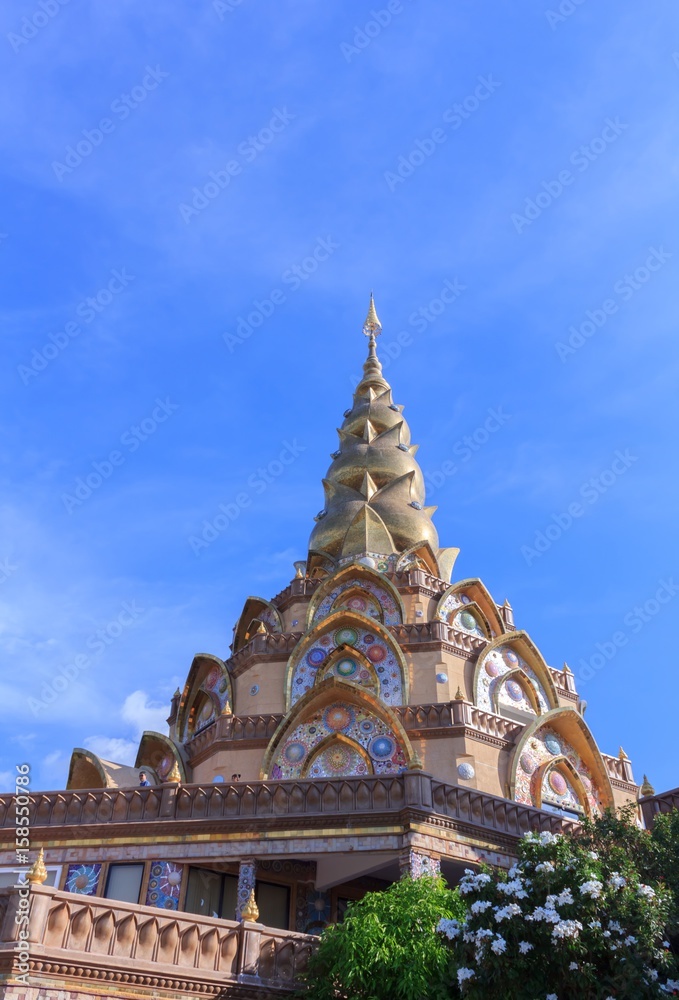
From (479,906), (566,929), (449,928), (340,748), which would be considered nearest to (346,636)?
(340,748)

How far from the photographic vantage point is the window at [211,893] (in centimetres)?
1844

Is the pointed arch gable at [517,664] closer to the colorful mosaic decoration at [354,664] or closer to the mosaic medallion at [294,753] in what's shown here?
the colorful mosaic decoration at [354,664]

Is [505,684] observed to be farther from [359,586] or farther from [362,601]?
[359,586]

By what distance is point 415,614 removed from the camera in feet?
100

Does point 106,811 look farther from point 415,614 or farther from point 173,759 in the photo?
point 415,614

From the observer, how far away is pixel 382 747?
82.2 ft

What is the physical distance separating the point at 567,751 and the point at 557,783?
4.63 feet

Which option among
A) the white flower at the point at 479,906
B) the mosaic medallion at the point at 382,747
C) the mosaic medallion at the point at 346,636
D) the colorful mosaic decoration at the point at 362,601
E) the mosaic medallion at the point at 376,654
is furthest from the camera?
the colorful mosaic decoration at the point at 362,601

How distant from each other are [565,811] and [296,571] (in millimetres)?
12258

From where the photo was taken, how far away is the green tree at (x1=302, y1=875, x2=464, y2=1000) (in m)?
14.3

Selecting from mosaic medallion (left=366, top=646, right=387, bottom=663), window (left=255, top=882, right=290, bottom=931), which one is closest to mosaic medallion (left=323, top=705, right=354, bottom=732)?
mosaic medallion (left=366, top=646, right=387, bottom=663)

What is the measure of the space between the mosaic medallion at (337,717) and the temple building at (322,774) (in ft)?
0.28

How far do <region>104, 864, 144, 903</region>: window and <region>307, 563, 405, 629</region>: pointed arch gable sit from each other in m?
12.1

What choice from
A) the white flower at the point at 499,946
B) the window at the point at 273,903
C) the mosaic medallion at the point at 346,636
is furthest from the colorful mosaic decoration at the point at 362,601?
the white flower at the point at 499,946
